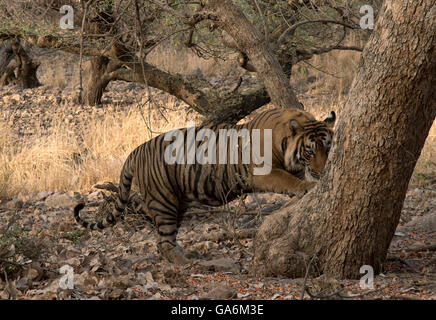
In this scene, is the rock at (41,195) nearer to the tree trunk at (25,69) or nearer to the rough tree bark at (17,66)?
the rough tree bark at (17,66)

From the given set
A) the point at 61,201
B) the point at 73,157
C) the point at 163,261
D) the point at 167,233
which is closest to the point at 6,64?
the point at 73,157

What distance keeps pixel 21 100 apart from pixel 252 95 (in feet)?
21.8

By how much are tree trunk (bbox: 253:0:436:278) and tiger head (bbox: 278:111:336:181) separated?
80 cm

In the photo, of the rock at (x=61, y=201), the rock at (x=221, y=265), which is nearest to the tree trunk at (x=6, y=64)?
the rock at (x=61, y=201)

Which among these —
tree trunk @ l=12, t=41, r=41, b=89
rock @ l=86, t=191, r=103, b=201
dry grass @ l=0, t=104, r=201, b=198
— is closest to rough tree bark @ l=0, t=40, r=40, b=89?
tree trunk @ l=12, t=41, r=41, b=89

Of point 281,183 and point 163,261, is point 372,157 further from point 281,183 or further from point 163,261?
point 163,261

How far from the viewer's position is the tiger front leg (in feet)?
15.1

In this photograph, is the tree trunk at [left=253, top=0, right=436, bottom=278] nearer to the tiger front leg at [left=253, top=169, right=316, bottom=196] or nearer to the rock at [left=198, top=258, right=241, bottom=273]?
the rock at [left=198, top=258, right=241, bottom=273]

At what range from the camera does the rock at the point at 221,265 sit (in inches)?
166

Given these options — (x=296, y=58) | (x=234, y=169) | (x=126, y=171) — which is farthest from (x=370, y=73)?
(x=296, y=58)

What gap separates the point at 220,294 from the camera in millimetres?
3348

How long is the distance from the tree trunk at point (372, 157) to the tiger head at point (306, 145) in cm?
80

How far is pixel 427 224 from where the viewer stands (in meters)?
4.84

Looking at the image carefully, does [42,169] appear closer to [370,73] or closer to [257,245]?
[257,245]
